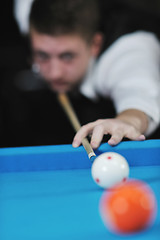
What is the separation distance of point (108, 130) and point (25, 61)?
328 centimetres

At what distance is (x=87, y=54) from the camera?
2.40m

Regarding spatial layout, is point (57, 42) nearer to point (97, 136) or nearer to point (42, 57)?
point (42, 57)

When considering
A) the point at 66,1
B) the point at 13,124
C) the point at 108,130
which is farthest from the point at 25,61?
the point at 108,130

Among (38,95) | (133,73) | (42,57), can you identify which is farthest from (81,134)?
(38,95)

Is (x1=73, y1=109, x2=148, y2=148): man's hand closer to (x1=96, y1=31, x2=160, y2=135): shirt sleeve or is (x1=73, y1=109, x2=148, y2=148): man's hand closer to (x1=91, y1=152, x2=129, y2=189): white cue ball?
(x1=91, y1=152, x2=129, y2=189): white cue ball

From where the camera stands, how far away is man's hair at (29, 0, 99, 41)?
2.19m

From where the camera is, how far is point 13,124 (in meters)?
3.58

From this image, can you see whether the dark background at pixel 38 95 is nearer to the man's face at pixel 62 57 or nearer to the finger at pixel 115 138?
the man's face at pixel 62 57

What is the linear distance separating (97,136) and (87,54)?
1.32m

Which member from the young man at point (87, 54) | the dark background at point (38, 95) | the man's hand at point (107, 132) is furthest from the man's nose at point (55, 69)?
the man's hand at point (107, 132)

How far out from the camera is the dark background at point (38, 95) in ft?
7.86

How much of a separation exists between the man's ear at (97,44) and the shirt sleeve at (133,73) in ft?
0.31

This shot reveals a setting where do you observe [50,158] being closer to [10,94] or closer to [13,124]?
[13,124]

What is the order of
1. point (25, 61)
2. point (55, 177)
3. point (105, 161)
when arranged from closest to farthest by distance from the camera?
point (105, 161) → point (55, 177) → point (25, 61)
